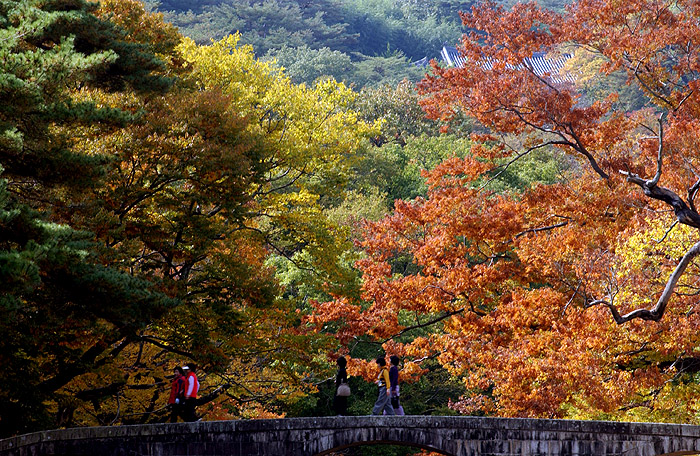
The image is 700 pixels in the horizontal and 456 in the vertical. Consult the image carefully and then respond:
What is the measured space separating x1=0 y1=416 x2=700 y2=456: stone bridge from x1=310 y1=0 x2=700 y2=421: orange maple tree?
1.54 meters

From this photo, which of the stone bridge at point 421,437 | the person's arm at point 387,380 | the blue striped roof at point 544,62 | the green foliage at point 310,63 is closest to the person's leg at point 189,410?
the stone bridge at point 421,437

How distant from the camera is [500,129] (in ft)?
64.5

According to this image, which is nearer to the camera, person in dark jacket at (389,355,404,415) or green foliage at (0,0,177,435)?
green foliage at (0,0,177,435)

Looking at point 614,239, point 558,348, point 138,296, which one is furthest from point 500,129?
point 138,296

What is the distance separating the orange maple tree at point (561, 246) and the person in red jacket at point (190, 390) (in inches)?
A: 232

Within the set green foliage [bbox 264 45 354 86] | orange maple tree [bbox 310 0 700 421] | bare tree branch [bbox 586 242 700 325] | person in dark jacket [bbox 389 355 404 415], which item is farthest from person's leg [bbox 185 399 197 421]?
green foliage [bbox 264 45 354 86]

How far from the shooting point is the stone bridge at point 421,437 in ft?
46.0

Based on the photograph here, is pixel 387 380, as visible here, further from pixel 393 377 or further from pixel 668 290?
pixel 668 290

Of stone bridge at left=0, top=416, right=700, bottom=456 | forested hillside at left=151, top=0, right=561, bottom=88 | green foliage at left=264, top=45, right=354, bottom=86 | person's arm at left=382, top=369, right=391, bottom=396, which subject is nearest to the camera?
stone bridge at left=0, top=416, right=700, bottom=456

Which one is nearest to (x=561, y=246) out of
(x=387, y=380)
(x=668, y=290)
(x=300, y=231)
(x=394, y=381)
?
(x=668, y=290)

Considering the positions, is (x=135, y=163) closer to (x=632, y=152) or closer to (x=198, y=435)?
(x=198, y=435)

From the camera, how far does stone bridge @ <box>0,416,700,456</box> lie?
1402 centimetres

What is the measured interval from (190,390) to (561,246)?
8.41 meters

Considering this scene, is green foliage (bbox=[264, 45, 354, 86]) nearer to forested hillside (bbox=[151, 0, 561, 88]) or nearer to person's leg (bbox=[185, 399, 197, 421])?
forested hillside (bbox=[151, 0, 561, 88])
